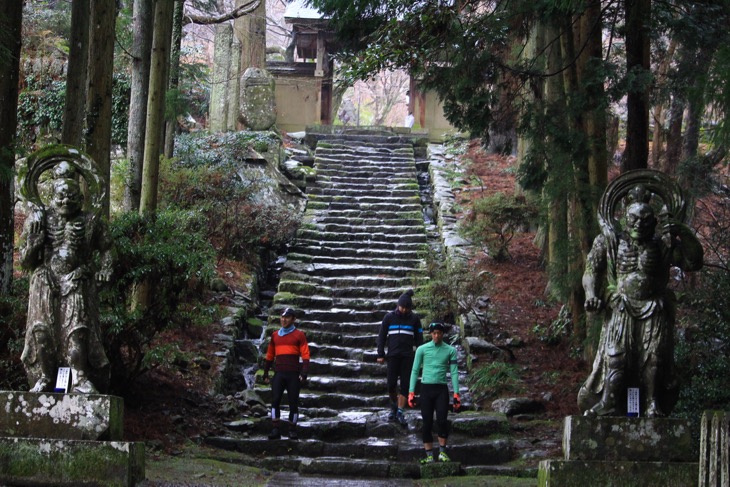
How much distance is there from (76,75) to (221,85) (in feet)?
50.0

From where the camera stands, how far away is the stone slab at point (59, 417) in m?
7.33

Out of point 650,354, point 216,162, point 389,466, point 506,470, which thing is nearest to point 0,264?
point 389,466

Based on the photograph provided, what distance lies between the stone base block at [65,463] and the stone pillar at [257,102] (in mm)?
16225

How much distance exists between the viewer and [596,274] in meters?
7.90

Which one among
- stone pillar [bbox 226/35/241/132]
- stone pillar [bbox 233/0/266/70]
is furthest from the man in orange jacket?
stone pillar [bbox 233/0/266/70]

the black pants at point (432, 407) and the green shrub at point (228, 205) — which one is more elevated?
the green shrub at point (228, 205)

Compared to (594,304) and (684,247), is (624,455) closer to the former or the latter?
Answer: (594,304)

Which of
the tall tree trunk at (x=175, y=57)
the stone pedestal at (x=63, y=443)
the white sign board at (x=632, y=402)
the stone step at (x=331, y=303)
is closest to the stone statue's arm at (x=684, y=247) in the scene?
the white sign board at (x=632, y=402)

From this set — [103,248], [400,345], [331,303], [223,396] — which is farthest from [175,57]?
[103,248]

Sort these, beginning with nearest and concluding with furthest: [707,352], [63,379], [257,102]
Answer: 1. [63,379]
2. [707,352]
3. [257,102]

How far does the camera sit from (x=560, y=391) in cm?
1221

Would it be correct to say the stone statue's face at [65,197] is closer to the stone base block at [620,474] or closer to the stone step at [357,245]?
the stone base block at [620,474]

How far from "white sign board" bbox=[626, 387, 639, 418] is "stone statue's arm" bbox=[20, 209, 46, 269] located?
5129 millimetres

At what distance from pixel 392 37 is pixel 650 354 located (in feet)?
18.1
